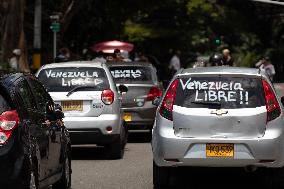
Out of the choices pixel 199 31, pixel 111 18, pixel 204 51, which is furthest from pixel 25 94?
pixel 204 51

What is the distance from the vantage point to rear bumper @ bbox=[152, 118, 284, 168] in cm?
1092

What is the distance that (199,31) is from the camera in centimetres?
7606

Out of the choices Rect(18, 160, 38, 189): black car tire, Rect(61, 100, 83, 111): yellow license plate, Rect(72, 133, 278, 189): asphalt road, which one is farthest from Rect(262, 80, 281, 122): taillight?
Rect(61, 100, 83, 111): yellow license plate

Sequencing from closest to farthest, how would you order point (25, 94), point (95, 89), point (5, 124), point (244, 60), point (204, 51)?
1. point (5, 124)
2. point (25, 94)
3. point (95, 89)
4. point (244, 60)
5. point (204, 51)

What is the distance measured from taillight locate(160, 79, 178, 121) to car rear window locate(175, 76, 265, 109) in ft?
0.16

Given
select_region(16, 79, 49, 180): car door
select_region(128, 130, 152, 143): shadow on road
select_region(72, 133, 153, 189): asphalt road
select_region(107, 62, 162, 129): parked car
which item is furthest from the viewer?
select_region(128, 130, 152, 143): shadow on road

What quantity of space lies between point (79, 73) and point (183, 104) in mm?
4456

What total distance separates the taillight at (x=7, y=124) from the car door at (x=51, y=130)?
1340 mm

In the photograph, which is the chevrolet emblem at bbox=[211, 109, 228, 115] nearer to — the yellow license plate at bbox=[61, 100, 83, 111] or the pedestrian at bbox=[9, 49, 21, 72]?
the yellow license plate at bbox=[61, 100, 83, 111]

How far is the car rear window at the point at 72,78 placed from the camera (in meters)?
15.2

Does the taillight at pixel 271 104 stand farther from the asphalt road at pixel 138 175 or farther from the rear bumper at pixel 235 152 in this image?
the asphalt road at pixel 138 175

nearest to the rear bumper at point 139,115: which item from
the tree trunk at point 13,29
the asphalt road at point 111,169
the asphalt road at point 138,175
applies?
the asphalt road at point 111,169

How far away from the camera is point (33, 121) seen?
30.8ft

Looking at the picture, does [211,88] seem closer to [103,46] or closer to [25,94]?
[25,94]
